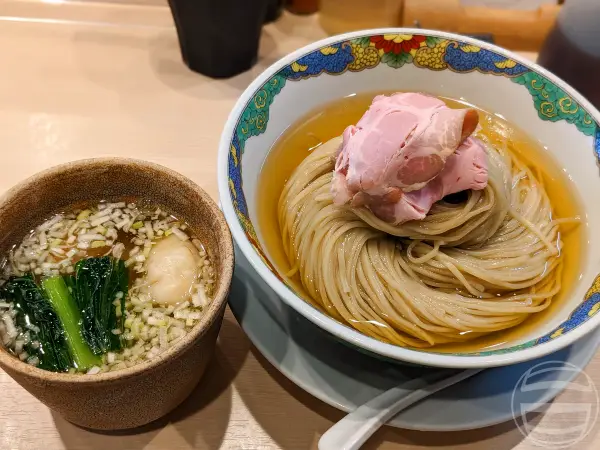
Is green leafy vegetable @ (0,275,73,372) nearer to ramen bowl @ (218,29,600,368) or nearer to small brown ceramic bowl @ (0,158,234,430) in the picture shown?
small brown ceramic bowl @ (0,158,234,430)

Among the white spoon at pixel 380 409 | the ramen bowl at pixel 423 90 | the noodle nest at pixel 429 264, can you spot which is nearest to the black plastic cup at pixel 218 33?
the ramen bowl at pixel 423 90

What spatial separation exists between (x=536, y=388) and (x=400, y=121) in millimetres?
637

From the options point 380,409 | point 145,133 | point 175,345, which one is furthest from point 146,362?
point 145,133

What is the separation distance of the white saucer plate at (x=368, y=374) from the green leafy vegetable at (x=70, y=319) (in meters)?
0.31

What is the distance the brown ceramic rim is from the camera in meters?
0.82

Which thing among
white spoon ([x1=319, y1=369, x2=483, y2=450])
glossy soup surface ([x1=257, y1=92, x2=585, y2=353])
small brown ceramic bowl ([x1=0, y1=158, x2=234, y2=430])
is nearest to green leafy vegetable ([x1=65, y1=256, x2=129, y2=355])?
small brown ceramic bowl ([x1=0, y1=158, x2=234, y2=430])

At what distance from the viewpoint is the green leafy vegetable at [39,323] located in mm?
970

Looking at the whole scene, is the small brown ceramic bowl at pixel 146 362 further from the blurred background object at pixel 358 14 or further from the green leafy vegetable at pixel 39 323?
the blurred background object at pixel 358 14

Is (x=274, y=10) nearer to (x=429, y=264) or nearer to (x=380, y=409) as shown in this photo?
(x=429, y=264)

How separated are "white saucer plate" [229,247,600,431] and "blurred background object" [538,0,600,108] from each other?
1.04 metres

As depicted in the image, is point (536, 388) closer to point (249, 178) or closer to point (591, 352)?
point (591, 352)

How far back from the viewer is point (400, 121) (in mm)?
1108

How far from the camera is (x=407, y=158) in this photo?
109 centimetres

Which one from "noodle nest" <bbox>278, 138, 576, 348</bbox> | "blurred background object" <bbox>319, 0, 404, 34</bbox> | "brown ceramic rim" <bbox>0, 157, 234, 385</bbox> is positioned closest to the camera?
"brown ceramic rim" <bbox>0, 157, 234, 385</bbox>
